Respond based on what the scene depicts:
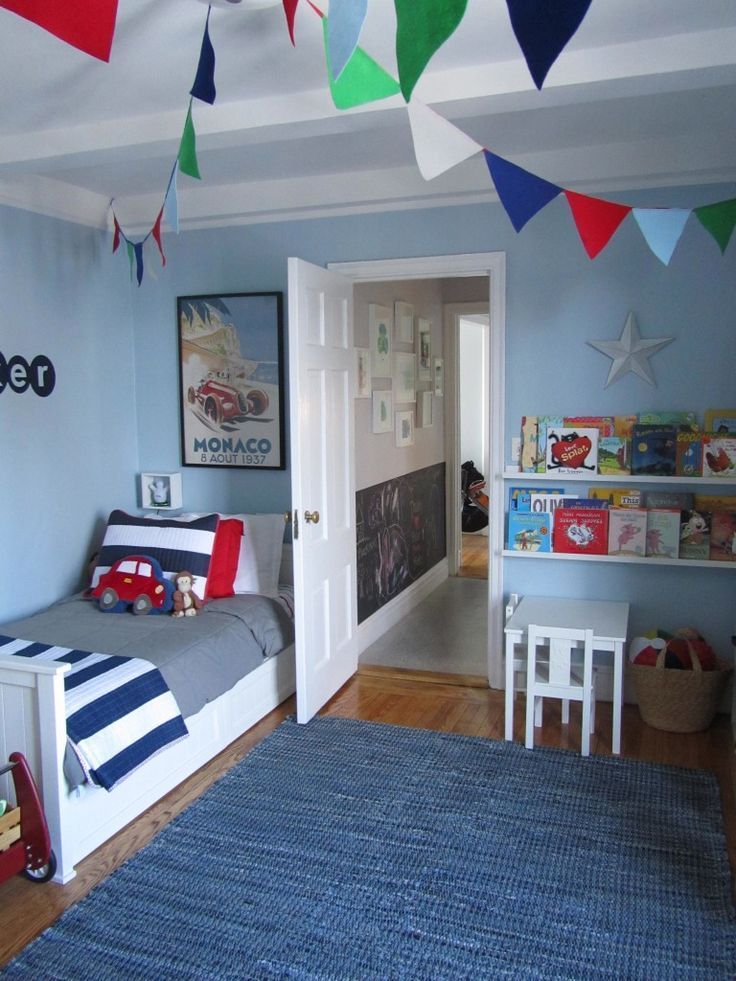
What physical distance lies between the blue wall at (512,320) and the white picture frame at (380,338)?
2.14 ft

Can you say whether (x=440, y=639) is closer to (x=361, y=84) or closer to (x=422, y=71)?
(x=361, y=84)

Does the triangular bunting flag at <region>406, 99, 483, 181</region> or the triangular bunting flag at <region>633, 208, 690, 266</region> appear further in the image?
the triangular bunting flag at <region>633, 208, 690, 266</region>

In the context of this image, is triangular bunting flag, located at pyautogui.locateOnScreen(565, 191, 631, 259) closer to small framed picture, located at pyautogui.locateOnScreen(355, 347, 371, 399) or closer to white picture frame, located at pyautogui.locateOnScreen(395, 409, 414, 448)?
small framed picture, located at pyautogui.locateOnScreen(355, 347, 371, 399)

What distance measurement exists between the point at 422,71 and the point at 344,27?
0.18m

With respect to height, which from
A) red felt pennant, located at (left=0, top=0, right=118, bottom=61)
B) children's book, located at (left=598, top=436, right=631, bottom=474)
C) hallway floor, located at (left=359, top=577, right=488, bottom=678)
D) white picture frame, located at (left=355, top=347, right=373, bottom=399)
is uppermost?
red felt pennant, located at (left=0, top=0, right=118, bottom=61)

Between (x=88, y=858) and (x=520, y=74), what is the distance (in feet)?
8.61

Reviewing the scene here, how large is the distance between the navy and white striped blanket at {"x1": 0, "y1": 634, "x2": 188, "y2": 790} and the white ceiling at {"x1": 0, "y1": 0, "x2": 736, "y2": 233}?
5.72 ft

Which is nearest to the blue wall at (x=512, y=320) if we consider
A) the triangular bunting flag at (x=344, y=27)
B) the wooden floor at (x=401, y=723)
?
→ the wooden floor at (x=401, y=723)

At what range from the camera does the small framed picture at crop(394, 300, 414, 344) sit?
4941mm

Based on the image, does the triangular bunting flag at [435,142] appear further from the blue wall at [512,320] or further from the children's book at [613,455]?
the children's book at [613,455]

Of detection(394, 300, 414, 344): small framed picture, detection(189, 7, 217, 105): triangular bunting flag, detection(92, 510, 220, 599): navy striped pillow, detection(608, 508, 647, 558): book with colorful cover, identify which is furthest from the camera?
detection(394, 300, 414, 344): small framed picture

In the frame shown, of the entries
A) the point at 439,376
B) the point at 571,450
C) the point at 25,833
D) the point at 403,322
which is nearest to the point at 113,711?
the point at 25,833

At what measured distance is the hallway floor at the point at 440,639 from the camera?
4.27 metres

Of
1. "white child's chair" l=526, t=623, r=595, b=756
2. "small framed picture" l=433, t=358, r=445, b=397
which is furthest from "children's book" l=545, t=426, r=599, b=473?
"small framed picture" l=433, t=358, r=445, b=397
